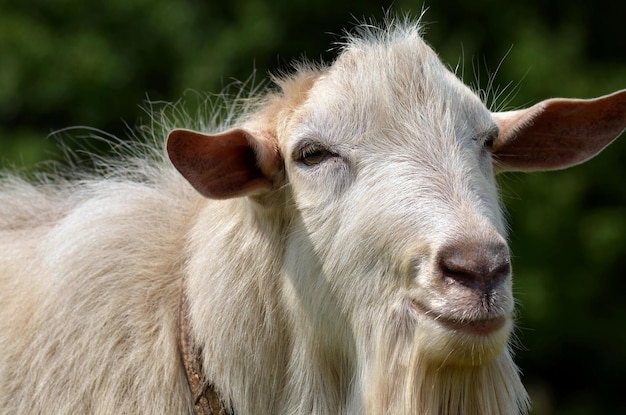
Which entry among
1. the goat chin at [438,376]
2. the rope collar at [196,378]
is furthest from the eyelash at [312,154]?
the rope collar at [196,378]

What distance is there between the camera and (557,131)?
4723 millimetres

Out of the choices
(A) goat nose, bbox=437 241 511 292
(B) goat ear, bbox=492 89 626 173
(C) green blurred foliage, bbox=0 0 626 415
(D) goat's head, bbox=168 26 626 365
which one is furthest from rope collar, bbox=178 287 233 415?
(C) green blurred foliage, bbox=0 0 626 415

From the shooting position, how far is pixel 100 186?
5293 millimetres

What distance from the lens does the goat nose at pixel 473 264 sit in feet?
11.8

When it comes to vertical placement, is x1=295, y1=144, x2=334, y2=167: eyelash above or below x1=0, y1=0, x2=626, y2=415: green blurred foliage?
below

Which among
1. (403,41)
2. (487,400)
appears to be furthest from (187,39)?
(487,400)

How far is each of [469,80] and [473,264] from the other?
9.06 metres

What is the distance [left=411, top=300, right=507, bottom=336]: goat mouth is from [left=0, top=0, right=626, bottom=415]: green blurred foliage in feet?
28.0

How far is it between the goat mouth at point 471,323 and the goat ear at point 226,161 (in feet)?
3.32

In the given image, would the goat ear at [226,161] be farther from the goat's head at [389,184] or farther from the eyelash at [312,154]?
the eyelash at [312,154]

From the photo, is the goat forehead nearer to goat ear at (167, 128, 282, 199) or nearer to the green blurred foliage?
goat ear at (167, 128, 282, 199)

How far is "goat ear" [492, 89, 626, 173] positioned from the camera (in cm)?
464

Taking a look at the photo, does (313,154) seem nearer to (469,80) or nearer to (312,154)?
(312,154)

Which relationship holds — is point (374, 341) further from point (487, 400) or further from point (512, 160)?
point (512, 160)
